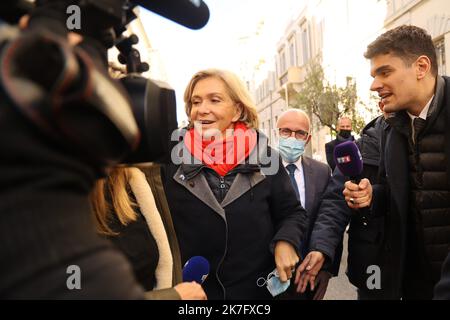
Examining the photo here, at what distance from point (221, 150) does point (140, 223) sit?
2.14 ft

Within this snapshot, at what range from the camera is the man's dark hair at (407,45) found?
2377 mm

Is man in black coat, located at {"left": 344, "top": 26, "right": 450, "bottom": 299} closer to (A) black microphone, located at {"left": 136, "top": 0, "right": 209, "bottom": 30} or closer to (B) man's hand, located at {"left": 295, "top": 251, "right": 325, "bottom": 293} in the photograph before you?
(B) man's hand, located at {"left": 295, "top": 251, "right": 325, "bottom": 293}

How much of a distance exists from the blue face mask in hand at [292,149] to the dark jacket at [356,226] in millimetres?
Result: 489

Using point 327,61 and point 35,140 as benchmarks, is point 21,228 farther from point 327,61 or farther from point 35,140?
point 327,61

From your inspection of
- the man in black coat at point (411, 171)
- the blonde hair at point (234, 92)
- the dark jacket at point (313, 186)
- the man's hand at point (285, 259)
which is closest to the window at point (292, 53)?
the dark jacket at point (313, 186)

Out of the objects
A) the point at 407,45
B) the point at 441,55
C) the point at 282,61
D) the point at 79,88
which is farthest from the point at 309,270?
the point at 282,61

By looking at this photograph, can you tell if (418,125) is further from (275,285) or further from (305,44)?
(305,44)

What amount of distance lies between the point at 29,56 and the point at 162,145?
0.33 meters

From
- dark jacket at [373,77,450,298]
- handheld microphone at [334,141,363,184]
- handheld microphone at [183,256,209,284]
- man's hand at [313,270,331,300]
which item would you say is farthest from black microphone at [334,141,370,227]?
handheld microphone at [183,256,209,284]

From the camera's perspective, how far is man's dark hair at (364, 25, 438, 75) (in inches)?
93.6

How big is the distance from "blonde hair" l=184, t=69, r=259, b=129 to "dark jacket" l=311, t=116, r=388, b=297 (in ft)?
2.45

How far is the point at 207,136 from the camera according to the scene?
85.9 inches

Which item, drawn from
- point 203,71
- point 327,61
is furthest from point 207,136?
point 327,61

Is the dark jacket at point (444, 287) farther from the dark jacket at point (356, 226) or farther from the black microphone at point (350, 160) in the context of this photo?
the dark jacket at point (356, 226)
